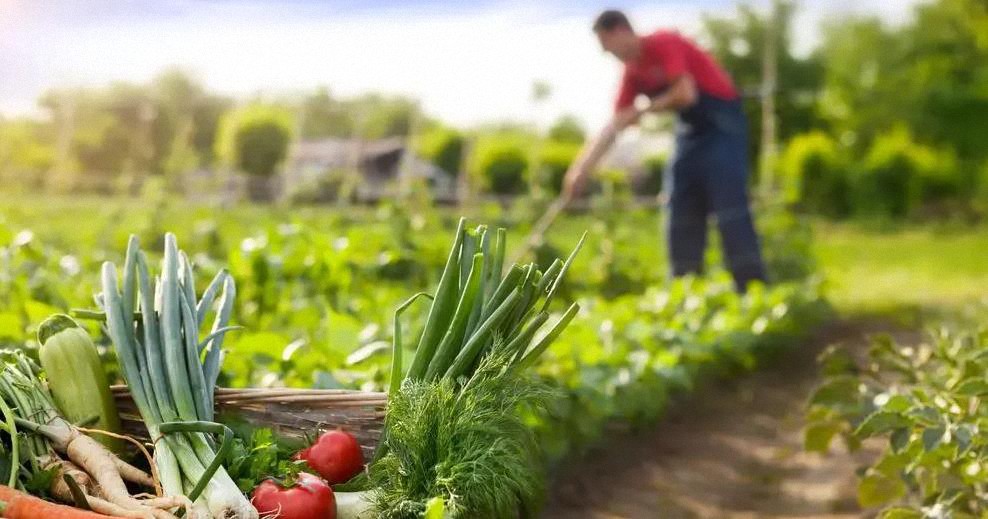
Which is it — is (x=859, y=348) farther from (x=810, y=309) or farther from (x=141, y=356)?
(x=141, y=356)

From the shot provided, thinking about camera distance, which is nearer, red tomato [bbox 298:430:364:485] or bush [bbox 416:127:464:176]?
red tomato [bbox 298:430:364:485]

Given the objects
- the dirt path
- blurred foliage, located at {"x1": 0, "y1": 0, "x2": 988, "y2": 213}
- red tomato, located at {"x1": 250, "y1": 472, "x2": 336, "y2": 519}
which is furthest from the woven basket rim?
blurred foliage, located at {"x1": 0, "y1": 0, "x2": 988, "y2": 213}

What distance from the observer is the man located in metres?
6.65

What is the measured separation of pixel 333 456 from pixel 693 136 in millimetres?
5145

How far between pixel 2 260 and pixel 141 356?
1918mm

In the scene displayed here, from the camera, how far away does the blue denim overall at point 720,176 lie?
6961 millimetres

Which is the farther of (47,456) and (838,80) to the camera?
(838,80)

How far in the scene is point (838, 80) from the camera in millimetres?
30469

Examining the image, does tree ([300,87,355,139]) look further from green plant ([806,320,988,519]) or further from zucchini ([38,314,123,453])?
zucchini ([38,314,123,453])

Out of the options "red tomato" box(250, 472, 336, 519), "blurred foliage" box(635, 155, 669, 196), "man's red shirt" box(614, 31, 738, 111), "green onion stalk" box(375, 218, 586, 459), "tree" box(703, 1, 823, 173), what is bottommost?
"red tomato" box(250, 472, 336, 519)

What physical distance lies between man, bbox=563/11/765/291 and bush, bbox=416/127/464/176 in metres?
17.6

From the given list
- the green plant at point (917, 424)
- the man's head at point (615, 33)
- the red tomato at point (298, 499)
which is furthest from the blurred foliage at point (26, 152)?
the red tomato at point (298, 499)

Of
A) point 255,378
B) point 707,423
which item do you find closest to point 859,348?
point 707,423

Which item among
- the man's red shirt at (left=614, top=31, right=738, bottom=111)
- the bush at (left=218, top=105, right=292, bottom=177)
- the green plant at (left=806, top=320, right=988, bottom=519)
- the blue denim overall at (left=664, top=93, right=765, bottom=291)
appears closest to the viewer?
the green plant at (left=806, top=320, right=988, bottom=519)
